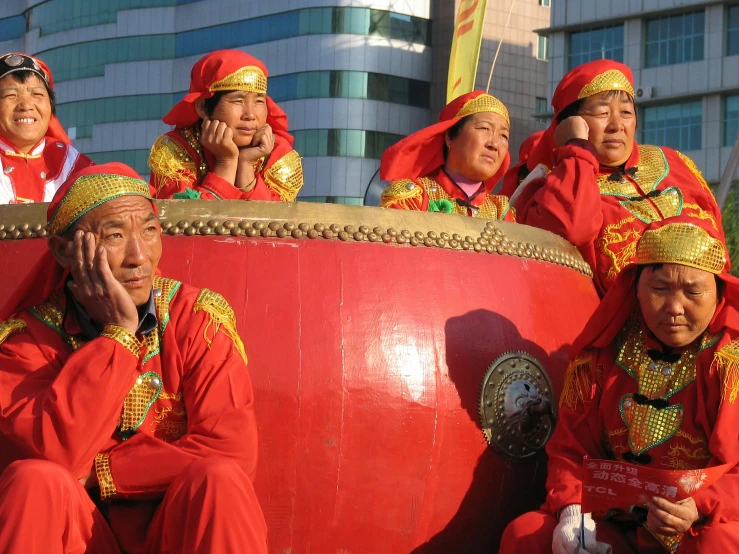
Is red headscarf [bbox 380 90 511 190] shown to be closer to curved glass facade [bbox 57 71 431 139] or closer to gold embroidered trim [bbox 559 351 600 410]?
gold embroidered trim [bbox 559 351 600 410]

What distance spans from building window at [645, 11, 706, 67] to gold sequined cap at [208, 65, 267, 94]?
27137mm

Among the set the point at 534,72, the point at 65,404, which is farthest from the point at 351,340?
the point at 534,72

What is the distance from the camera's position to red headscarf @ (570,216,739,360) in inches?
155

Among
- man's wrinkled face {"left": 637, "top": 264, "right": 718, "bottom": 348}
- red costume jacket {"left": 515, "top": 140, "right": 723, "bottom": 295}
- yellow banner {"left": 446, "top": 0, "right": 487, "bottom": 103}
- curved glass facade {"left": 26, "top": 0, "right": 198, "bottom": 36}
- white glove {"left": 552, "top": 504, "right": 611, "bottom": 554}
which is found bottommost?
white glove {"left": 552, "top": 504, "right": 611, "bottom": 554}

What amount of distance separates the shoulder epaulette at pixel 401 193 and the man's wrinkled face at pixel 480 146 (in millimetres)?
209

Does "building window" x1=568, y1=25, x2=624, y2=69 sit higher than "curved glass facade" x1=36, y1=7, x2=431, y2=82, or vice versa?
"curved glass facade" x1=36, y1=7, x2=431, y2=82

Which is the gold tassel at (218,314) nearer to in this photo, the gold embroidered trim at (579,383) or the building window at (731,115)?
the gold embroidered trim at (579,383)

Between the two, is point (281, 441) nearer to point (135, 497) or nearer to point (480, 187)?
point (135, 497)

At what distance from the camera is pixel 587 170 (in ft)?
15.9

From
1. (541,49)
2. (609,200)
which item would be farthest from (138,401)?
(541,49)

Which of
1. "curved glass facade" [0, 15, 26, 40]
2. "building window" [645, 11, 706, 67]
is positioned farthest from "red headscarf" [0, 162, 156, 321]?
"curved glass facade" [0, 15, 26, 40]

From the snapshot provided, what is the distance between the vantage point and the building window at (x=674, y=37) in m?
31.2

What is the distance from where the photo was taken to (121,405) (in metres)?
3.52

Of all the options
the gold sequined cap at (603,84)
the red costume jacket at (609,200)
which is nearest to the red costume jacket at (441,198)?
the red costume jacket at (609,200)
